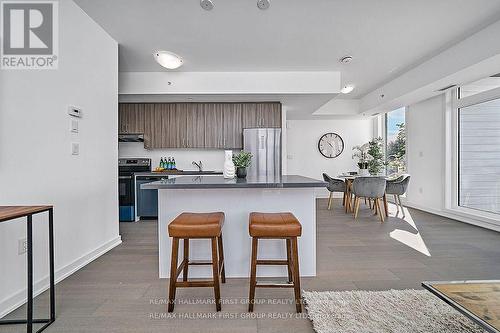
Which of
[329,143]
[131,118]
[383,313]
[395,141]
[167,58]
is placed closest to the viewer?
[383,313]

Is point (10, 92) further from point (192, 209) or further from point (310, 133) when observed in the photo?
point (310, 133)

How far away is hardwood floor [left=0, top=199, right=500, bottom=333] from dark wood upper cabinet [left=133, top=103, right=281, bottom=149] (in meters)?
2.06

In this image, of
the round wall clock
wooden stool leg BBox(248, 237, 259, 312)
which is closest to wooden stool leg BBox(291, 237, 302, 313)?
wooden stool leg BBox(248, 237, 259, 312)

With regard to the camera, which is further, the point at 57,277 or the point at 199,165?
the point at 199,165

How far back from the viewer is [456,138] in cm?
477

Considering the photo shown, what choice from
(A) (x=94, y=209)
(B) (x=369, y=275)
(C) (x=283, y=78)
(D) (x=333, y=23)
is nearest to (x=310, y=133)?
(C) (x=283, y=78)

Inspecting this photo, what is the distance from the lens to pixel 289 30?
10.1ft

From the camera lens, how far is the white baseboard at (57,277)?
5.92 feet

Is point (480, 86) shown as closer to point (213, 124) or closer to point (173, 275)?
point (213, 124)

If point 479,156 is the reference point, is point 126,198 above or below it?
below

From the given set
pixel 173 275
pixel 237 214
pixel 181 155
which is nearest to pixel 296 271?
pixel 237 214

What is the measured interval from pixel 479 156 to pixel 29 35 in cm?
635

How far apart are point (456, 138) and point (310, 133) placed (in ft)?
11.9

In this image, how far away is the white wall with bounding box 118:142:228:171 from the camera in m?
5.45
